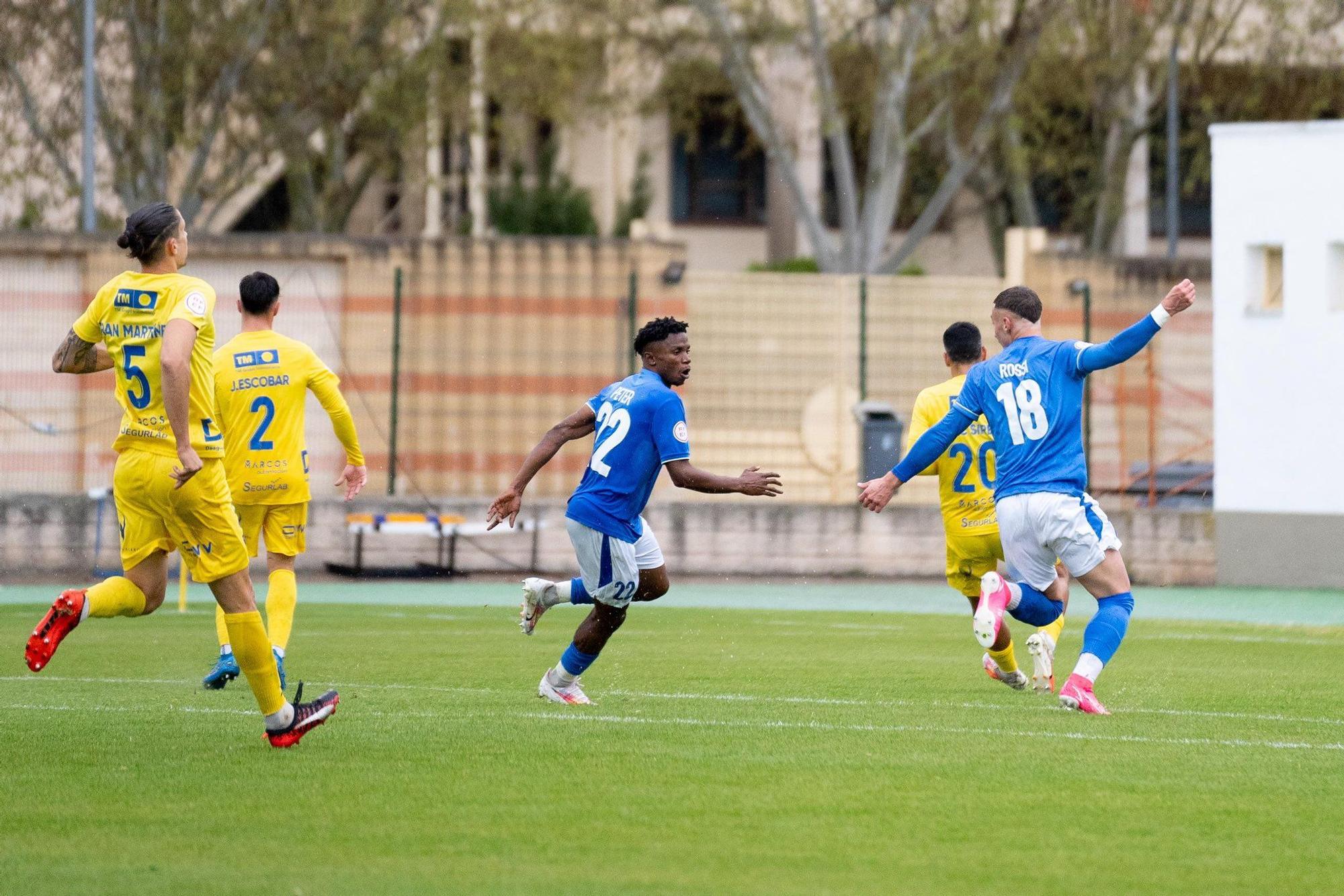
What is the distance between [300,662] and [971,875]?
6776 millimetres

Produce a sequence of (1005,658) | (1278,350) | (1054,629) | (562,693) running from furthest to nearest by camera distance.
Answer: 1. (1278,350)
2. (1054,629)
3. (1005,658)
4. (562,693)

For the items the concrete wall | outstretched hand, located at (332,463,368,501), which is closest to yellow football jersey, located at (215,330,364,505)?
outstretched hand, located at (332,463,368,501)

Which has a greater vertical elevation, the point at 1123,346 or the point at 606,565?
the point at 1123,346

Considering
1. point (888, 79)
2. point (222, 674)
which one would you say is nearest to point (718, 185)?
point (888, 79)

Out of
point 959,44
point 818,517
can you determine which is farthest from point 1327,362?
point 959,44

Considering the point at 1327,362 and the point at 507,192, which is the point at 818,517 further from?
the point at 507,192

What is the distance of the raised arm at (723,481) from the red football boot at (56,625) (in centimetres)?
248

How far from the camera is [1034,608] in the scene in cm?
936

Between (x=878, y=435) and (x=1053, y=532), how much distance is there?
1180 cm

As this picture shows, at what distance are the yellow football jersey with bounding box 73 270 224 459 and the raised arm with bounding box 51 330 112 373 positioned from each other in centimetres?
6

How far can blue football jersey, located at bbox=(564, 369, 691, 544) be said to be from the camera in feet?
28.9

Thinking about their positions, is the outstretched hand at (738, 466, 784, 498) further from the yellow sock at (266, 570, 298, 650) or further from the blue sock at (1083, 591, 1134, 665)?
the yellow sock at (266, 570, 298, 650)

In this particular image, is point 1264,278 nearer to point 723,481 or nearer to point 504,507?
point 504,507

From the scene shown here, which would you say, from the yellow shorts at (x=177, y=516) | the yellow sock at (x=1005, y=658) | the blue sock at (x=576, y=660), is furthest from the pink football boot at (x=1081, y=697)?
the yellow shorts at (x=177, y=516)
